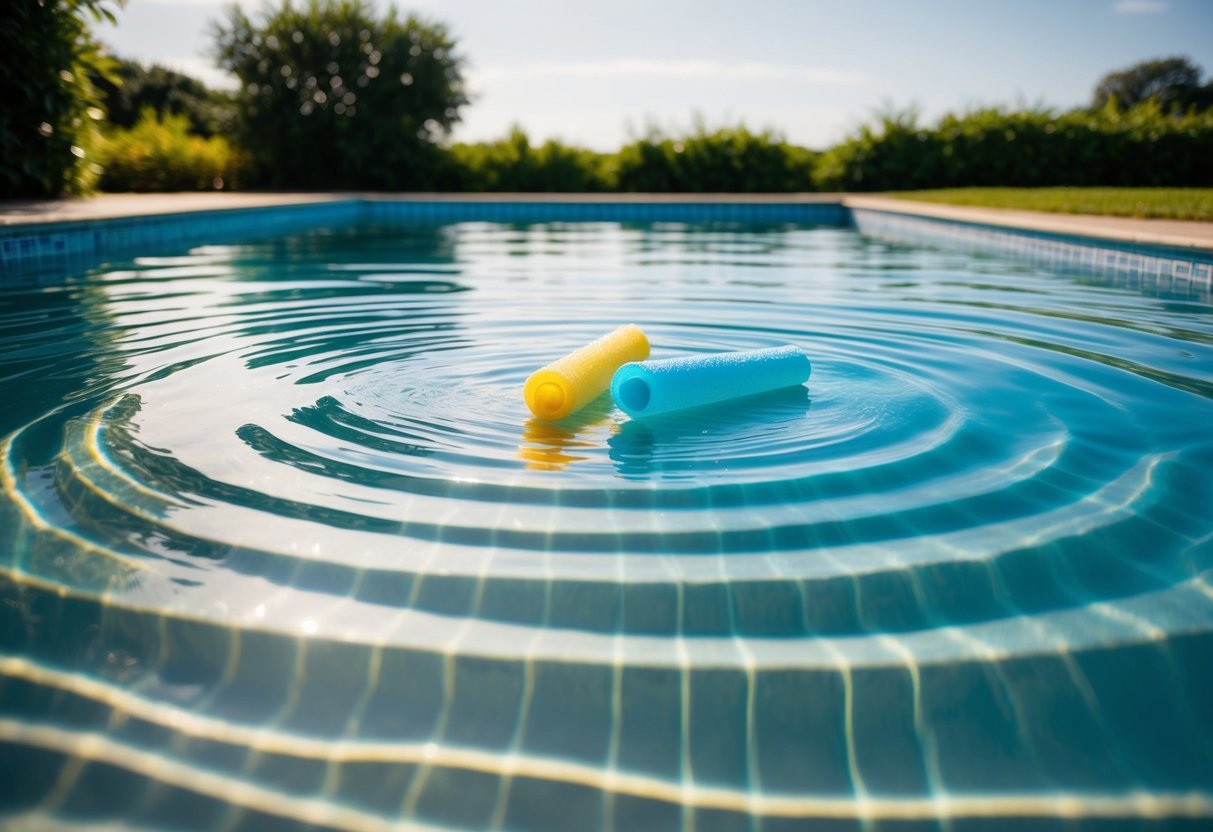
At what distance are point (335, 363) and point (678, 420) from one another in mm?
1971

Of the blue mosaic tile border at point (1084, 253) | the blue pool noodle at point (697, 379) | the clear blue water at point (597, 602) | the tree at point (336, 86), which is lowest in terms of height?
the clear blue water at point (597, 602)

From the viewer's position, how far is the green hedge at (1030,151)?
18391mm

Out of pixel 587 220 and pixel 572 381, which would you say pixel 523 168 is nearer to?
pixel 587 220

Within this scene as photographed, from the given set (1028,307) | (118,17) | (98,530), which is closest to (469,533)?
(98,530)

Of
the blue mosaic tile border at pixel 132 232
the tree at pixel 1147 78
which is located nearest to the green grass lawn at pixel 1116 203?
the blue mosaic tile border at pixel 132 232

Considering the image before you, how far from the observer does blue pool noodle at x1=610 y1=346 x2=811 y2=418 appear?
355 centimetres

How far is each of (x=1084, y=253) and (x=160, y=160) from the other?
55.7 feet

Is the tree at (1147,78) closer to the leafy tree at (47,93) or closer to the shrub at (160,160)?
the shrub at (160,160)

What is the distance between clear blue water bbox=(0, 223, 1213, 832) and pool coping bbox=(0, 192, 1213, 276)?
174 inches

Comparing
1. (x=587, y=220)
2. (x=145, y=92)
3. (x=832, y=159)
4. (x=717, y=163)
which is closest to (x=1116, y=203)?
(x=587, y=220)

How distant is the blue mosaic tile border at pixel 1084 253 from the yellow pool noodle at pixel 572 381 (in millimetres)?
5857

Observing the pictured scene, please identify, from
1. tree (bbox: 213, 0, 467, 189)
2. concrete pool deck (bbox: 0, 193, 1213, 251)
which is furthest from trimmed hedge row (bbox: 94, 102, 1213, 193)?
concrete pool deck (bbox: 0, 193, 1213, 251)

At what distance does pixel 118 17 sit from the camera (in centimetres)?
1046

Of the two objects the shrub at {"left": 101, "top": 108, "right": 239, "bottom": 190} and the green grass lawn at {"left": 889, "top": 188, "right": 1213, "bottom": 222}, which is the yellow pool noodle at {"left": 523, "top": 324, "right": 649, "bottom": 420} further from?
the shrub at {"left": 101, "top": 108, "right": 239, "bottom": 190}
